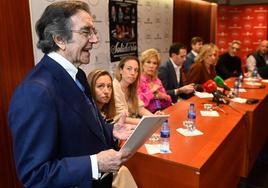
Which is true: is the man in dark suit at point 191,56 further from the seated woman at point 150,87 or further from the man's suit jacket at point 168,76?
the seated woman at point 150,87

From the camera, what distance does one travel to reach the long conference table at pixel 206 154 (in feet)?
5.40

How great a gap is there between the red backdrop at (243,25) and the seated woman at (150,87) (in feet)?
18.7

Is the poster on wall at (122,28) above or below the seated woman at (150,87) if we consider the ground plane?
above

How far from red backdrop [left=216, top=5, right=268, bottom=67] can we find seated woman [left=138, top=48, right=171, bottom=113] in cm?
570

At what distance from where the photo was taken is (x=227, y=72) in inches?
223

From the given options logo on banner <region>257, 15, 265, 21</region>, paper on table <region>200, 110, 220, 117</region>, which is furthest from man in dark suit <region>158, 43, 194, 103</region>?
logo on banner <region>257, 15, 265, 21</region>

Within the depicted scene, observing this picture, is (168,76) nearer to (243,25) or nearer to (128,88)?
(128,88)

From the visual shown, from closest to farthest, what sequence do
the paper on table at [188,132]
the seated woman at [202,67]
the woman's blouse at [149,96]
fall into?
the paper on table at [188,132] < the woman's blouse at [149,96] < the seated woman at [202,67]

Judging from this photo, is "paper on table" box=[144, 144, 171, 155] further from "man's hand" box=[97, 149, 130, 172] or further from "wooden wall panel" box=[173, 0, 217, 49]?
"wooden wall panel" box=[173, 0, 217, 49]

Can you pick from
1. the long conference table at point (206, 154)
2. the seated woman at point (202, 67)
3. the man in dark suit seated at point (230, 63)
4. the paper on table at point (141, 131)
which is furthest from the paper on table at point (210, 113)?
the man in dark suit seated at point (230, 63)

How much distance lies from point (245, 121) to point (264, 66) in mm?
3550

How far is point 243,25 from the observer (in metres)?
8.11

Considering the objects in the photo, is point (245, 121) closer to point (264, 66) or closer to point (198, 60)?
point (198, 60)

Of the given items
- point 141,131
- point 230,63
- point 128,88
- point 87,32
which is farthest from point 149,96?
point 230,63
